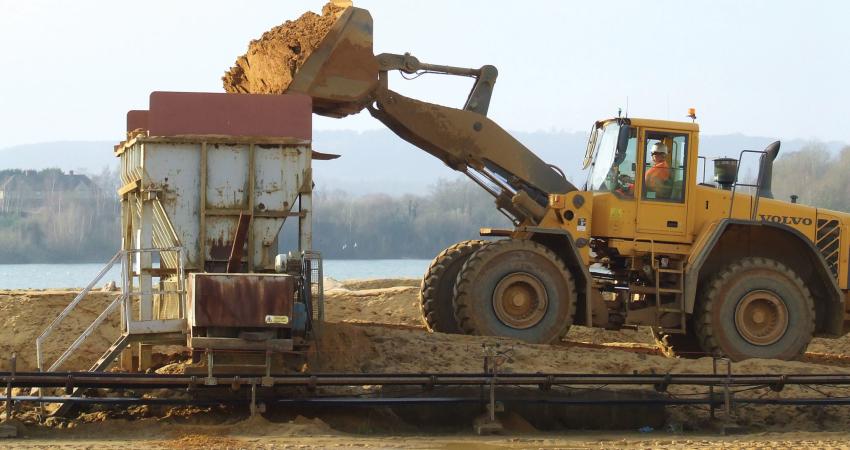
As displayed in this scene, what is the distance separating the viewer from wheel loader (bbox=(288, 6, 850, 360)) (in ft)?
57.7

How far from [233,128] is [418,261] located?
81.7 m

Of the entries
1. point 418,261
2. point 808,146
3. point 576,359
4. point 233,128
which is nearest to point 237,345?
point 233,128

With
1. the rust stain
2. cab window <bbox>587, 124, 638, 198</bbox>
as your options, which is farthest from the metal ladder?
the rust stain

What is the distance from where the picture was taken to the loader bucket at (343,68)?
17.2 meters

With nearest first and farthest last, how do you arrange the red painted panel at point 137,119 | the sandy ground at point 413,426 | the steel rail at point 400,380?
the sandy ground at point 413,426, the steel rail at point 400,380, the red painted panel at point 137,119

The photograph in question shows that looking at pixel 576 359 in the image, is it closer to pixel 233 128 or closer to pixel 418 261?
pixel 233 128

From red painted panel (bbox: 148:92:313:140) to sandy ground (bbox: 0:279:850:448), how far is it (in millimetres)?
2374

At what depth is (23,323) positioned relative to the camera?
68.3 ft

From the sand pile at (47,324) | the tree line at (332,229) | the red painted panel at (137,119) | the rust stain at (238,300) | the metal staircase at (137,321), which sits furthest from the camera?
the tree line at (332,229)

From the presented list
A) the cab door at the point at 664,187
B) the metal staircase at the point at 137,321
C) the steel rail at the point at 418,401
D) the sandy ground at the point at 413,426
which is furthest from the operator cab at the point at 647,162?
the metal staircase at the point at 137,321

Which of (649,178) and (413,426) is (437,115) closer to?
(649,178)

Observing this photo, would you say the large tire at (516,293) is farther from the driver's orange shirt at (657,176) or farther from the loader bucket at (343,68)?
the loader bucket at (343,68)

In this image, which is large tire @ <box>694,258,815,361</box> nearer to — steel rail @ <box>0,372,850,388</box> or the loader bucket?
steel rail @ <box>0,372,850,388</box>

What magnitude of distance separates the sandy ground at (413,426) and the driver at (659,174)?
2.25 metres
